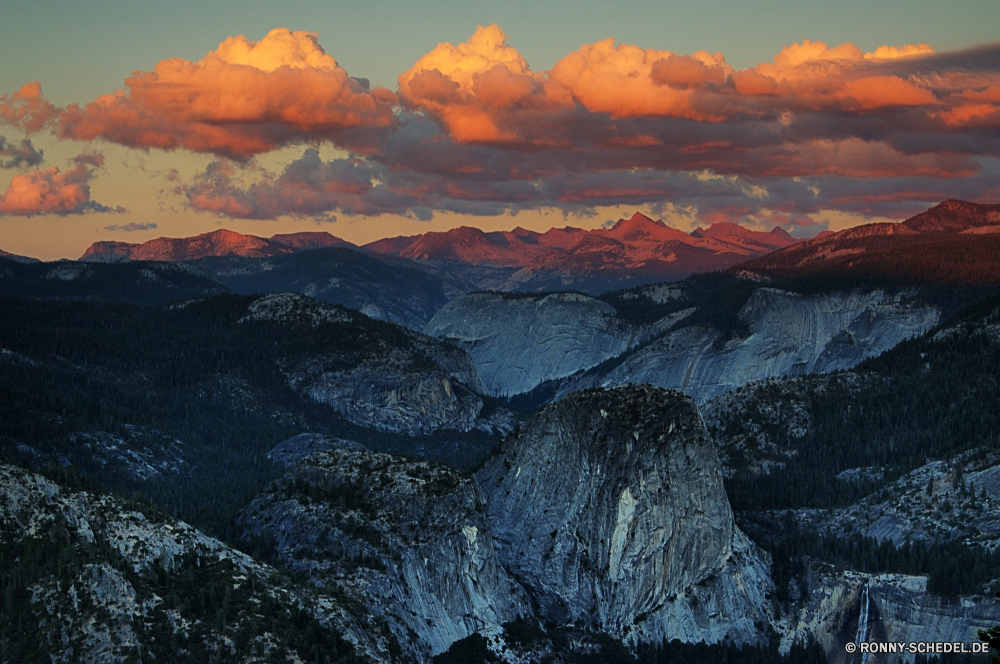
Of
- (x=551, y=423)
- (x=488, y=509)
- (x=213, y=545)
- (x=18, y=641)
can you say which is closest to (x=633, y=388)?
(x=551, y=423)

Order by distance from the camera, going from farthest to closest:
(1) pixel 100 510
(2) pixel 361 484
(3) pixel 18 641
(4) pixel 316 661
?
(2) pixel 361 484 < (1) pixel 100 510 < (4) pixel 316 661 < (3) pixel 18 641

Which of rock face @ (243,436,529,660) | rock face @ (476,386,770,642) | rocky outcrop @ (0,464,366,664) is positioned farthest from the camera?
rock face @ (476,386,770,642)

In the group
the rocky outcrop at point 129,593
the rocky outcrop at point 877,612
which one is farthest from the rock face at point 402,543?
the rocky outcrop at point 877,612

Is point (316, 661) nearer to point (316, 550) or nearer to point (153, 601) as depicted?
point (153, 601)

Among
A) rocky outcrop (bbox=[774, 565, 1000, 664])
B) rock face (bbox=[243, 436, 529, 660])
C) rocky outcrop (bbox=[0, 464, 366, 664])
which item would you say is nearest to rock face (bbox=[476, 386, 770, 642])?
rocky outcrop (bbox=[774, 565, 1000, 664])

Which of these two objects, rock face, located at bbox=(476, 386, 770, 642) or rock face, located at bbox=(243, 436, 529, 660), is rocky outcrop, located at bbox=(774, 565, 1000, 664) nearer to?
rock face, located at bbox=(476, 386, 770, 642)

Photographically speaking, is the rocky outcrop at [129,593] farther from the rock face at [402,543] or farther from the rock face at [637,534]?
the rock face at [637,534]

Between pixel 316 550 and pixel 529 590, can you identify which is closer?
pixel 316 550
